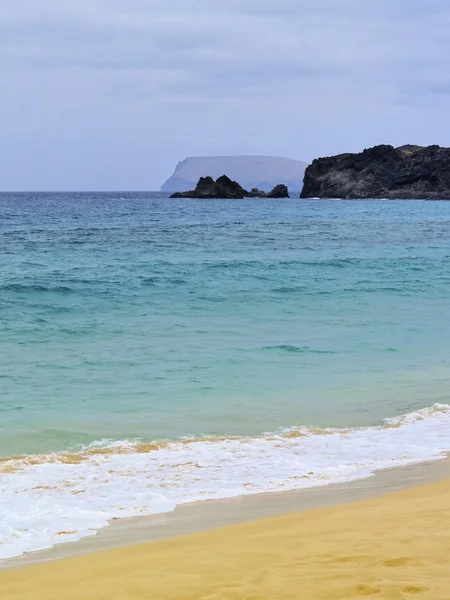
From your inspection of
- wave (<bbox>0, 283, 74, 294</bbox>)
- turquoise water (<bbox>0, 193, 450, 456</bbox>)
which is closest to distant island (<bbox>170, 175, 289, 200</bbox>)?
turquoise water (<bbox>0, 193, 450, 456</bbox>)

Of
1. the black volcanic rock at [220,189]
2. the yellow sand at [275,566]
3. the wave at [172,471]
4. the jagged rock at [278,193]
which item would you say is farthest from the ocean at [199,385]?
the jagged rock at [278,193]

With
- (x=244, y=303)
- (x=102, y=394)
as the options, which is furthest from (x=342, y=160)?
(x=102, y=394)

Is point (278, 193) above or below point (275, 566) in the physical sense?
above

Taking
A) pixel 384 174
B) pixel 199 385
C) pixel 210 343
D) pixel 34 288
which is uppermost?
pixel 384 174

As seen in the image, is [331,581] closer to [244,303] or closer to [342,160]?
[244,303]

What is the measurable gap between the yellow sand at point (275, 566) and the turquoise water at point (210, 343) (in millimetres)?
3301

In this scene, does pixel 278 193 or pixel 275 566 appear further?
pixel 278 193

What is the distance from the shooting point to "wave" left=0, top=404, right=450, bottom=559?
243 inches

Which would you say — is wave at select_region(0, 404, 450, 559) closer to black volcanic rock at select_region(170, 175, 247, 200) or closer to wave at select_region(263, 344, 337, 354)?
wave at select_region(263, 344, 337, 354)

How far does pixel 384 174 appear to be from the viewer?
133250 millimetres

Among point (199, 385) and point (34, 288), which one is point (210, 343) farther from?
point (34, 288)

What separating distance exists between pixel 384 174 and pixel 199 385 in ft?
418

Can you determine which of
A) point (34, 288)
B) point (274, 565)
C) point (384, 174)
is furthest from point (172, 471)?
Answer: point (384, 174)

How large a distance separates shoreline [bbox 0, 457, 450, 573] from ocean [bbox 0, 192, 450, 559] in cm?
17
